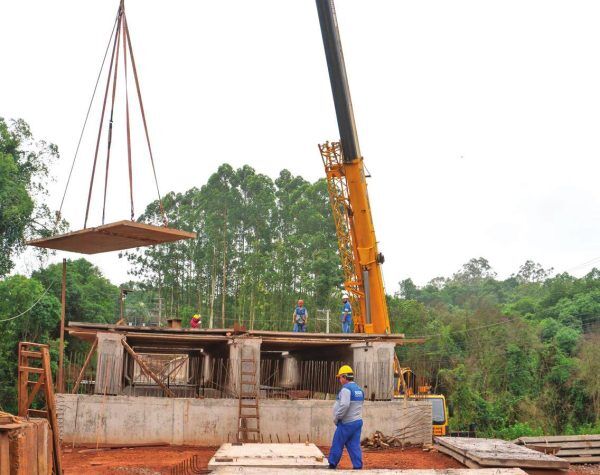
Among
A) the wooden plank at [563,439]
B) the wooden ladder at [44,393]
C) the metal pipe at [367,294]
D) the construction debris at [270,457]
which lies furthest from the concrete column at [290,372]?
the wooden ladder at [44,393]

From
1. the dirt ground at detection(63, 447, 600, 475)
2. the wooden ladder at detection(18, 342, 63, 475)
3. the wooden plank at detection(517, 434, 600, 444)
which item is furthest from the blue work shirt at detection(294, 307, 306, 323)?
the wooden ladder at detection(18, 342, 63, 475)

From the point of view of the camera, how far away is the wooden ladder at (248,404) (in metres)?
14.4

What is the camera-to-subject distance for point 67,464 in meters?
12.1

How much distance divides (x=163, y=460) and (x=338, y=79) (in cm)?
977

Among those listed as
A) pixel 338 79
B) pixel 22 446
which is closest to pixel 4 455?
pixel 22 446

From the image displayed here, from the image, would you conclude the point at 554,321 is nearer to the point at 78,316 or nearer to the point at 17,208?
the point at 78,316

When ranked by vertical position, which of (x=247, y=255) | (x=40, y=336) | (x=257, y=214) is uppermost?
A: (x=257, y=214)

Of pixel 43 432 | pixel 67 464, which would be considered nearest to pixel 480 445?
pixel 67 464

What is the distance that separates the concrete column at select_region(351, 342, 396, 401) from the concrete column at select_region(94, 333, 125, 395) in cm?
541

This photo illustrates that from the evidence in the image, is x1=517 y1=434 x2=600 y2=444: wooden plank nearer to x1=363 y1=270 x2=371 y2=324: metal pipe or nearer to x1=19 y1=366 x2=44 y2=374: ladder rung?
x1=363 y1=270 x2=371 y2=324: metal pipe

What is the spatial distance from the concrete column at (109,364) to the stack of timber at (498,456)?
7.38m

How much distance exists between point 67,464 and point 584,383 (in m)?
29.4

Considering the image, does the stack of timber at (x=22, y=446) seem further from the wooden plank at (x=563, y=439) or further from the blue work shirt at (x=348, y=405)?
the wooden plank at (x=563, y=439)

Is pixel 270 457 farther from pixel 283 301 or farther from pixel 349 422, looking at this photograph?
pixel 283 301
